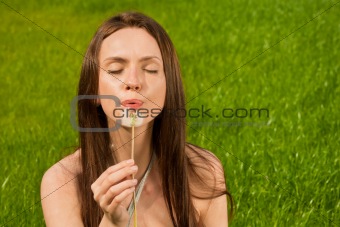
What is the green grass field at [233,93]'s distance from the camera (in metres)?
3.75

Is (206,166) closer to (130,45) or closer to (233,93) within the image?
(130,45)

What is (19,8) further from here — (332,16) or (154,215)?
(154,215)

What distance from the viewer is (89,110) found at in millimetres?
2721

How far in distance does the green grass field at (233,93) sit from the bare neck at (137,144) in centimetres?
78

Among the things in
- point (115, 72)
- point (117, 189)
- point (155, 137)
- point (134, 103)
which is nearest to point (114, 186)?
point (117, 189)

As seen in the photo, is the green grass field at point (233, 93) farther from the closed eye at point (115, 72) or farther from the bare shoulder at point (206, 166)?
the closed eye at point (115, 72)

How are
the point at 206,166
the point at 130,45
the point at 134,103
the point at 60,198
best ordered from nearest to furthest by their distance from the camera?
the point at 134,103 → the point at 130,45 → the point at 60,198 → the point at 206,166

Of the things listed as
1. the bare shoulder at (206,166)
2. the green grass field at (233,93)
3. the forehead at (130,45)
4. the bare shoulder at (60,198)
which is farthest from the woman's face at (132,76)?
the green grass field at (233,93)

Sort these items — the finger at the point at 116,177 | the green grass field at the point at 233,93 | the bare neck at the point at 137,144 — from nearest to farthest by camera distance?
the finger at the point at 116,177
the bare neck at the point at 137,144
the green grass field at the point at 233,93

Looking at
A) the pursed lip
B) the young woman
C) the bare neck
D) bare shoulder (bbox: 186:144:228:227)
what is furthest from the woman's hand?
bare shoulder (bbox: 186:144:228:227)

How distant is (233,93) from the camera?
5344 mm

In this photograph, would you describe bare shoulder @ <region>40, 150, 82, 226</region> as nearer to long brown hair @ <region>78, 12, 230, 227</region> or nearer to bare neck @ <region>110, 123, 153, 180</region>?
long brown hair @ <region>78, 12, 230, 227</region>

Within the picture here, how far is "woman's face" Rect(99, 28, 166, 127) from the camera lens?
94.6 inches

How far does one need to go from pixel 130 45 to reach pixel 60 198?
2.07 ft
